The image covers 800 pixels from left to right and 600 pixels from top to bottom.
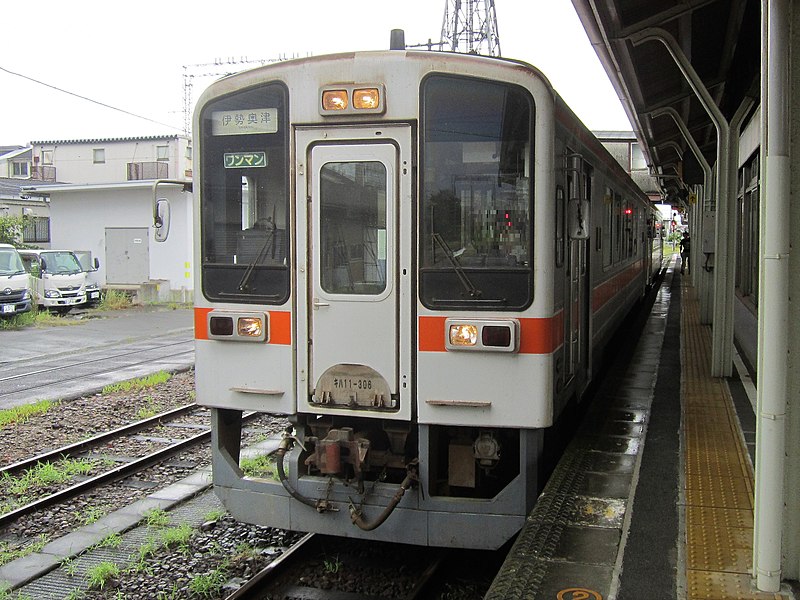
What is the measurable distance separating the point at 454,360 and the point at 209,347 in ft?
5.14

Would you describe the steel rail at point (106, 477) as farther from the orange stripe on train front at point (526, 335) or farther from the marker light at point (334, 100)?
the marker light at point (334, 100)

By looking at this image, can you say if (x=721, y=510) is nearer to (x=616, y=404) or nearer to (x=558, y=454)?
(x=558, y=454)

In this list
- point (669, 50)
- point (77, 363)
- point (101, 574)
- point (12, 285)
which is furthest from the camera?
point (12, 285)

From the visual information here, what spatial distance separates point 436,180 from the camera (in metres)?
4.70

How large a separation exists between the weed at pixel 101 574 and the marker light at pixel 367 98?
3.27 m

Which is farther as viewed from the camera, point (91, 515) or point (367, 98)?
point (91, 515)

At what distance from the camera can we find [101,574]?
204 inches

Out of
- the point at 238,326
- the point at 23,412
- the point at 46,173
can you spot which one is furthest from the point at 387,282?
the point at 46,173

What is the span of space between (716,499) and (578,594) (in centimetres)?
164

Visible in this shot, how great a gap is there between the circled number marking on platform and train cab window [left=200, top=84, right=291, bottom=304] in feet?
7.46

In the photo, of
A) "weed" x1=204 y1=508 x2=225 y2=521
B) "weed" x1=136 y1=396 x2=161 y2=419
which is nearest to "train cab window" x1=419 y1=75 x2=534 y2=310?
"weed" x1=204 y1=508 x2=225 y2=521

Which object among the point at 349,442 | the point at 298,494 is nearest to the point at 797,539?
the point at 349,442

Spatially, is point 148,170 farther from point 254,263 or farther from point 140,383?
point 254,263

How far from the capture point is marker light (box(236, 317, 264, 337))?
16.3 ft
